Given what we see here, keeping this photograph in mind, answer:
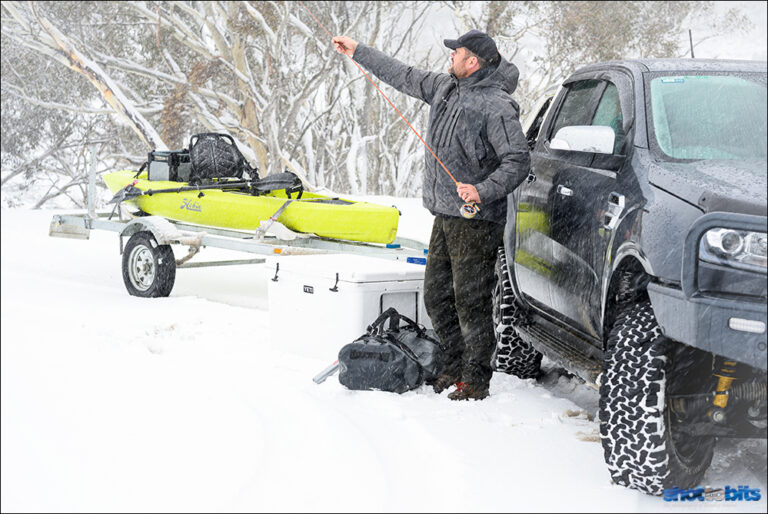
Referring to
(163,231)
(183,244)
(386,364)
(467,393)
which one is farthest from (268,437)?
(163,231)

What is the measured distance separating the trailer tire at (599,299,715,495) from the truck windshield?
743 mm

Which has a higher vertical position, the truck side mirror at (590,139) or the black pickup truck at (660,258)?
the truck side mirror at (590,139)

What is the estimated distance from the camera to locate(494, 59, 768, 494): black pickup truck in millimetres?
3346

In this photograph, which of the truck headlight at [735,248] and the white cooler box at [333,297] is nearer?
the truck headlight at [735,248]

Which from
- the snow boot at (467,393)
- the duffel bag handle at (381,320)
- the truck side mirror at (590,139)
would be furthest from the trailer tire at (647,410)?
the duffel bag handle at (381,320)

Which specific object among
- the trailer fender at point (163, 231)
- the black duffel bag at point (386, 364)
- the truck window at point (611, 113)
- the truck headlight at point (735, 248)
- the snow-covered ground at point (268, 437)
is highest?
the truck window at point (611, 113)

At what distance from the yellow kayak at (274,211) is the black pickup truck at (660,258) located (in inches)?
138

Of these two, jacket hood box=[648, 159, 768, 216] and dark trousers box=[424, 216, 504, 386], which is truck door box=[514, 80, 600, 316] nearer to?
dark trousers box=[424, 216, 504, 386]

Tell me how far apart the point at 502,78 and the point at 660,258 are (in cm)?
189

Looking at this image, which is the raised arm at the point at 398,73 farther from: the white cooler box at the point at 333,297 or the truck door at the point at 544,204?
the white cooler box at the point at 333,297

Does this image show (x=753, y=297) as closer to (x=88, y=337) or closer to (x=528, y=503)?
(x=528, y=503)

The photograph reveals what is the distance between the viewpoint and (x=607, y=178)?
171 inches

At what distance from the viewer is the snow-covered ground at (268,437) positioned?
3684 mm

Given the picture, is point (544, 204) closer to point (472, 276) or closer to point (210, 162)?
point (472, 276)
